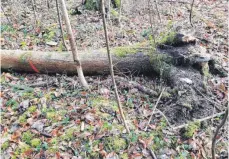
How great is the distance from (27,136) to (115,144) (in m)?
1.25

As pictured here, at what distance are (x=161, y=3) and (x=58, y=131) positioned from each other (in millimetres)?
6527

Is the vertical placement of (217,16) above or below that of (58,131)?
above

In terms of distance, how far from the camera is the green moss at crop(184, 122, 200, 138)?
3.59 m

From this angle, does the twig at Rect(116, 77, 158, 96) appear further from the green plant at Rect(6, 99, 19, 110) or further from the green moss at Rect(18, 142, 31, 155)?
the green moss at Rect(18, 142, 31, 155)

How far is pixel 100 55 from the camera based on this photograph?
16.3 feet

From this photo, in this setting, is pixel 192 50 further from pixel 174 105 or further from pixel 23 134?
pixel 23 134

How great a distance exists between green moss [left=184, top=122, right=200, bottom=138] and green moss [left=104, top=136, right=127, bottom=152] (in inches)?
36.9

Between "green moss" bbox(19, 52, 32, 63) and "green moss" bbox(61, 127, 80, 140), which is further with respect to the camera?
"green moss" bbox(19, 52, 32, 63)

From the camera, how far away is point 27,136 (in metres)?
3.48

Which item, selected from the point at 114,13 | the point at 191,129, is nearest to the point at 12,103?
the point at 191,129

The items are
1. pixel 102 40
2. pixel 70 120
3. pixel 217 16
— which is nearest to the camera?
pixel 70 120

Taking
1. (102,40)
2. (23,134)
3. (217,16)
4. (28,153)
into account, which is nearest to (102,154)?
(28,153)

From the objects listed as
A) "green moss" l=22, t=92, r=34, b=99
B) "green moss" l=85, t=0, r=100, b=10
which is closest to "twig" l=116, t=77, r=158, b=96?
"green moss" l=22, t=92, r=34, b=99

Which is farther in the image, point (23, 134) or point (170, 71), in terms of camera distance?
point (170, 71)
